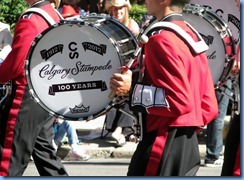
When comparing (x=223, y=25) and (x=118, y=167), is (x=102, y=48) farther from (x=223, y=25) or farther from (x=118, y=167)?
(x=118, y=167)

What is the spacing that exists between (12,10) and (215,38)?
18.4ft


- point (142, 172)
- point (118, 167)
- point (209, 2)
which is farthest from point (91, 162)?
point (142, 172)

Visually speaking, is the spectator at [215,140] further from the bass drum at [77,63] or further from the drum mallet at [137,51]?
the drum mallet at [137,51]

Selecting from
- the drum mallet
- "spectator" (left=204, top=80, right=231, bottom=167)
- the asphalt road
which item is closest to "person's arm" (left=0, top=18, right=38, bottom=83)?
the drum mallet

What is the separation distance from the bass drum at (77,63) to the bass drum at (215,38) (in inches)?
37.2

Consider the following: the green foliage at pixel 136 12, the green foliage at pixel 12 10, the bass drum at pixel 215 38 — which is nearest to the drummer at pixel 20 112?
the bass drum at pixel 215 38

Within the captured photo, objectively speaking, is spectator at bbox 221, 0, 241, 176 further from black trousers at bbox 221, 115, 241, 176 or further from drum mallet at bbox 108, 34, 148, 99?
drum mallet at bbox 108, 34, 148, 99

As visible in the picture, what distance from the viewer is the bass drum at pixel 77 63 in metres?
5.08

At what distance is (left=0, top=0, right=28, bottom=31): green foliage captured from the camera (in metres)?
11.1

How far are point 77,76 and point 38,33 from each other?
0.56m

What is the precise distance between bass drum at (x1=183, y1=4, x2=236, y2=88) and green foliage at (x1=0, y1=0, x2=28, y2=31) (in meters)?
5.37

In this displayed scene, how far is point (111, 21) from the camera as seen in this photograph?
5.26m

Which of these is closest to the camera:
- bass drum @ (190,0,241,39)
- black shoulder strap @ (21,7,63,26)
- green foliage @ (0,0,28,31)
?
black shoulder strap @ (21,7,63,26)

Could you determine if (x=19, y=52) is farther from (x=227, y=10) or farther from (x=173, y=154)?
(x=227, y=10)
